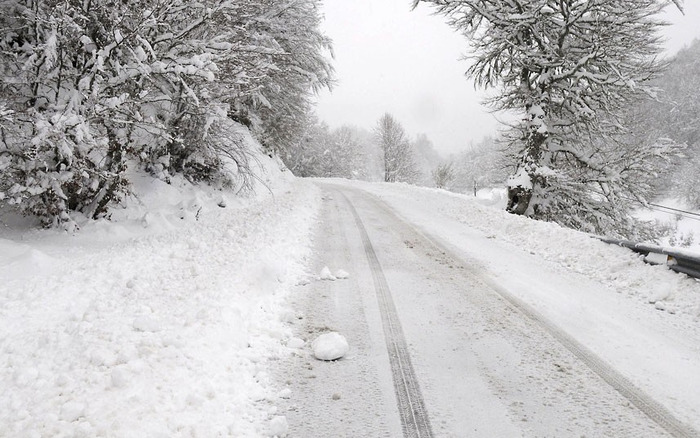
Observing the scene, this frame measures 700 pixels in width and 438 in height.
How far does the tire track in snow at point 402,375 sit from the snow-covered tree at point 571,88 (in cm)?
1024

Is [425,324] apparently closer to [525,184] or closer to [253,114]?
[525,184]

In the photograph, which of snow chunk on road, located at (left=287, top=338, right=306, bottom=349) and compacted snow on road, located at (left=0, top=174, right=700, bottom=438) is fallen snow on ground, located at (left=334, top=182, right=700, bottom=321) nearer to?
compacted snow on road, located at (left=0, top=174, right=700, bottom=438)

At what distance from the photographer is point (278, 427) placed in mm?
2906

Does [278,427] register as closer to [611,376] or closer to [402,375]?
[402,375]

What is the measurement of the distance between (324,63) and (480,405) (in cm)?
1883

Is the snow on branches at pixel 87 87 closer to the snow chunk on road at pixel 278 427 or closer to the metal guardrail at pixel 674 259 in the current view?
Result: the snow chunk on road at pixel 278 427

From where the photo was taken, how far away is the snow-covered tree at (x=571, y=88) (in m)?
12.0

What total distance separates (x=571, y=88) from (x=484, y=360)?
12.1 m

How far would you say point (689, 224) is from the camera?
28.7m

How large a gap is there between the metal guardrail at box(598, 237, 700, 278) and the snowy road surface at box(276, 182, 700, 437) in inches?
43.5

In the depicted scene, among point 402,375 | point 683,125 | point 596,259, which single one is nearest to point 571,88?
point 596,259

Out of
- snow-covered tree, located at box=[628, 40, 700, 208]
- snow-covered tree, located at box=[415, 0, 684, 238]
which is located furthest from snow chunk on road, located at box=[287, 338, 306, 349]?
snow-covered tree, located at box=[628, 40, 700, 208]

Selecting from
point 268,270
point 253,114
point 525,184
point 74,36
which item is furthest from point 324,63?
point 268,270

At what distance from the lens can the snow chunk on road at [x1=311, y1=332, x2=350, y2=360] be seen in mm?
3965
